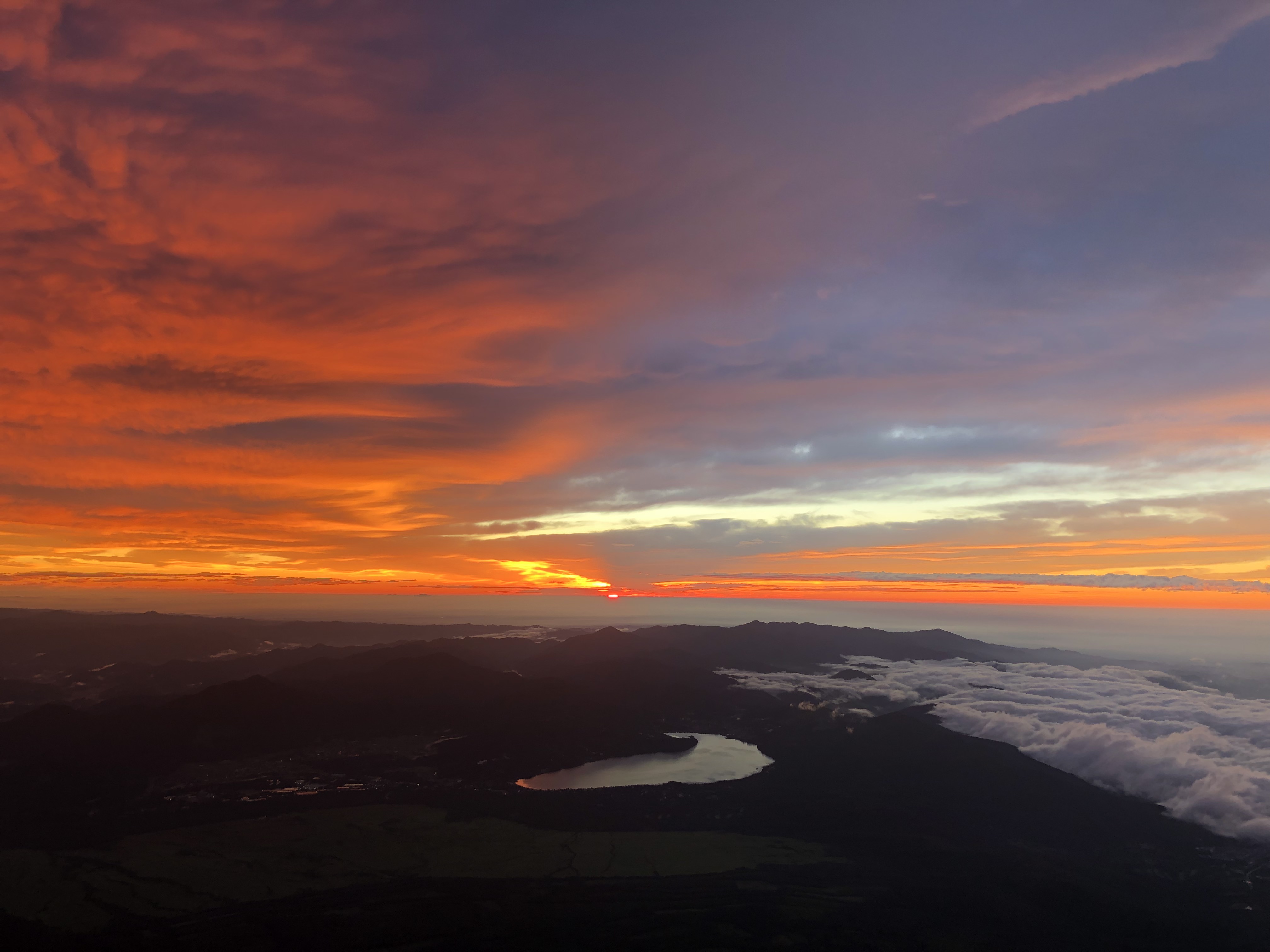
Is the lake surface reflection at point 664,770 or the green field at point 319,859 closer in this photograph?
the green field at point 319,859

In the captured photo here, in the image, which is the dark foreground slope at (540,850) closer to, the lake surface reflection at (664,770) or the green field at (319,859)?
the green field at (319,859)

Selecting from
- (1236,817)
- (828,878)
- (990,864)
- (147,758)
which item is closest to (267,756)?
(147,758)

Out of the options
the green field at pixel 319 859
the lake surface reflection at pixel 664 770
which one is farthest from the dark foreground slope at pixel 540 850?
the lake surface reflection at pixel 664 770

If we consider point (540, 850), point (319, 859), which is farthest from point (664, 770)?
point (319, 859)

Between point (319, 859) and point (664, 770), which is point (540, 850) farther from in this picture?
point (664, 770)

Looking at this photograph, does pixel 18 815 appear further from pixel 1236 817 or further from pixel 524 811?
pixel 1236 817

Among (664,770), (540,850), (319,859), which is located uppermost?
(319,859)
